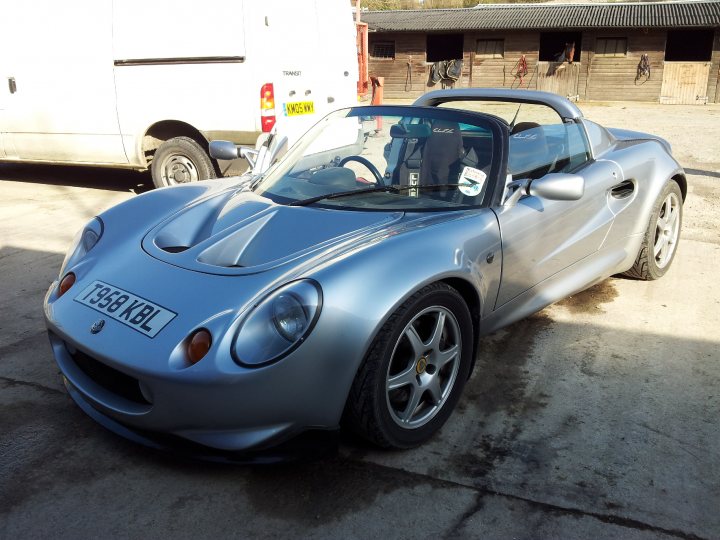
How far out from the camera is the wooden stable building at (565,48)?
82.0 ft

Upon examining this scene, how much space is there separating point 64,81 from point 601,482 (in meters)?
6.90

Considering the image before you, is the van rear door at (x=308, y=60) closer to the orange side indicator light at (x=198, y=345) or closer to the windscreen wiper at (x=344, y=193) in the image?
the windscreen wiper at (x=344, y=193)

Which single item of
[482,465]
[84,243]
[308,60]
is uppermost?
[308,60]

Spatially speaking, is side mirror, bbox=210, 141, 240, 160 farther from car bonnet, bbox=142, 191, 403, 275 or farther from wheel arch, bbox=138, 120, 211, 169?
wheel arch, bbox=138, 120, 211, 169

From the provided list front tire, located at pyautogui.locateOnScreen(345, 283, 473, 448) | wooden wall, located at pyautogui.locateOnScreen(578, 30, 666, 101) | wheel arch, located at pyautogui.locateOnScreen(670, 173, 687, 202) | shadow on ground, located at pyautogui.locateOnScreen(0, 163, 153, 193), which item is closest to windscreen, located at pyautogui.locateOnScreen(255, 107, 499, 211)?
front tire, located at pyautogui.locateOnScreen(345, 283, 473, 448)

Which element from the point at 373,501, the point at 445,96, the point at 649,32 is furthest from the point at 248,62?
the point at 649,32

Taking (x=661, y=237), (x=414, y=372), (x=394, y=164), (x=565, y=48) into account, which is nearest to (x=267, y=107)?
(x=394, y=164)

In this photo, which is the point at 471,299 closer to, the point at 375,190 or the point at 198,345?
the point at 375,190

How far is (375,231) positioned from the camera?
2818mm

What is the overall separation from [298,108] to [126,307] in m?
4.72

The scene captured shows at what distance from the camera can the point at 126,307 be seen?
259 centimetres

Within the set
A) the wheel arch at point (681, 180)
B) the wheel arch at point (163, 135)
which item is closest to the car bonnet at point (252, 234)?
the wheel arch at point (681, 180)

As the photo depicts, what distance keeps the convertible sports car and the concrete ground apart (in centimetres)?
19

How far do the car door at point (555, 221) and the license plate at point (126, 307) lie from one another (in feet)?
5.11
